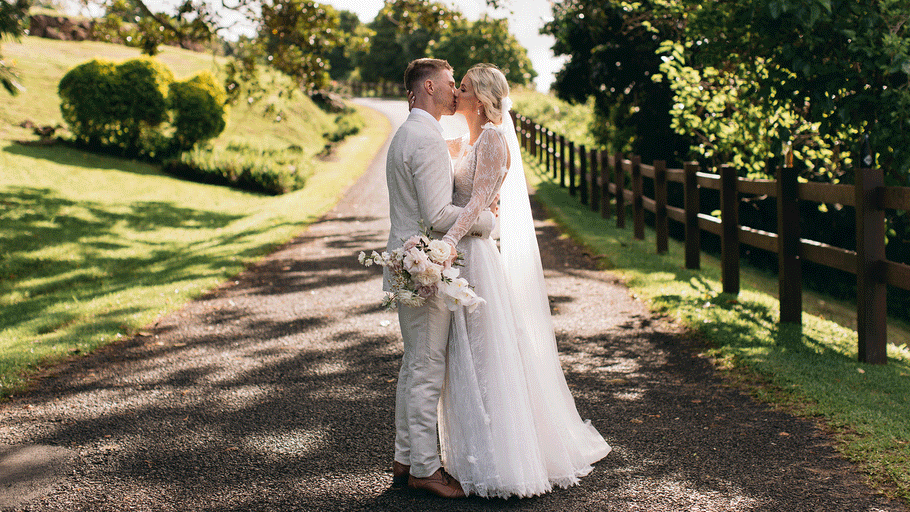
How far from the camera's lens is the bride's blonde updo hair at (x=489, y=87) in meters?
3.26

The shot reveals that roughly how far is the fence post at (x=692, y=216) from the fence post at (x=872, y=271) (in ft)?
11.0

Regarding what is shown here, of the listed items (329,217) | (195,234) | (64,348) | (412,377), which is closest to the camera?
(412,377)

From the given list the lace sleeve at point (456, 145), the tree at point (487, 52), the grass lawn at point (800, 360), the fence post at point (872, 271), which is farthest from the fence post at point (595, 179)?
the tree at point (487, 52)

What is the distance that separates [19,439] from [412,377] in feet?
8.45

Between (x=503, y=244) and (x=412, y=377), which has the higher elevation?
(x=503, y=244)

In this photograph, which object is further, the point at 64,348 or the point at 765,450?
the point at 64,348

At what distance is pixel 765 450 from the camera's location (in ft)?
12.3

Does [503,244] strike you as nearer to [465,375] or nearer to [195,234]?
[465,375]

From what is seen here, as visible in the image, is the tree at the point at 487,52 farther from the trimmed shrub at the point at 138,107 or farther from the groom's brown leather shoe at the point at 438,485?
the groom's brown leather shoe at the point at 438,485

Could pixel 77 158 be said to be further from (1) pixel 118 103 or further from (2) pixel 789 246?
(2) pixel 789 246

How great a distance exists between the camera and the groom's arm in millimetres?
3172

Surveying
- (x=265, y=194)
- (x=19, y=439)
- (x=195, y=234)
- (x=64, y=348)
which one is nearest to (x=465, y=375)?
(x=19, y=439)

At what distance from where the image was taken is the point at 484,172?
3283mm

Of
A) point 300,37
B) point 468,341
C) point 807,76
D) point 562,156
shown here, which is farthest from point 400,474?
point 562,156
